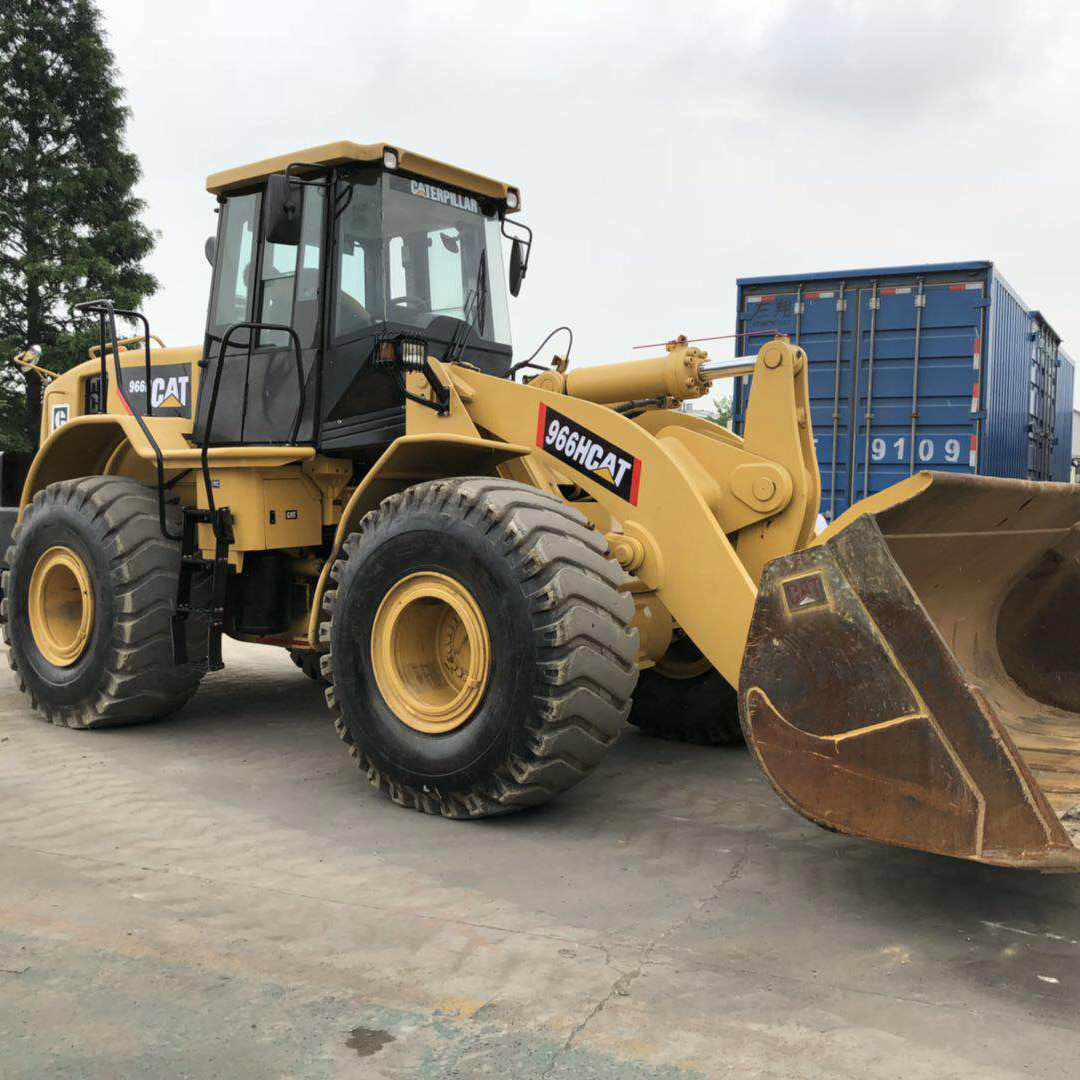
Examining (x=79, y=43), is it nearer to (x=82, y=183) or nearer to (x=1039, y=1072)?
(x=82, y=183)

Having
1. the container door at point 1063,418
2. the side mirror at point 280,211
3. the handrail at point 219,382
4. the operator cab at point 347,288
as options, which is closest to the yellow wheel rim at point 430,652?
the operator cab at point 347,288

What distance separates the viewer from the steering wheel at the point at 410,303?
5.78 meters

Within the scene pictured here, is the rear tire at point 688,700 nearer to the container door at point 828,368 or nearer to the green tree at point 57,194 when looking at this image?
the container door at point 828,368

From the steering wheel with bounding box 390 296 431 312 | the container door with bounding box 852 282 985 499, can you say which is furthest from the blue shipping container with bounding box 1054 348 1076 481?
the steering wheel with bounding box 390 296 431 312

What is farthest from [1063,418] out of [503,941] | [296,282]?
[503,941]

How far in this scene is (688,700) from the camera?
20.3 ft

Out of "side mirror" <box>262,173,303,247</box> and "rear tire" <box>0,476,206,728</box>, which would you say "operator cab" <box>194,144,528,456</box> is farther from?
"rear tire" <box>0,476,206,728</box>

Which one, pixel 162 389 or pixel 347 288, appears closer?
pixel 347 288

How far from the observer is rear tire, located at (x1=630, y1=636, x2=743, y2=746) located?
610cm

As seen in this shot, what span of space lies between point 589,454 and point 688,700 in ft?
5.68

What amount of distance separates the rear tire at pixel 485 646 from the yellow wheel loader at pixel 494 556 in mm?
13

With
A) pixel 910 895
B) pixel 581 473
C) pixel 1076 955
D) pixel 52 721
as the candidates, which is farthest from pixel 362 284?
pixel 1076 955

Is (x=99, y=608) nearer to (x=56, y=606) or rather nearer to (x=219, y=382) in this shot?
(x=56, y=606)

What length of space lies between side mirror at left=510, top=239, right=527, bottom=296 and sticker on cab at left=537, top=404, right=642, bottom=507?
1484 millimetres
